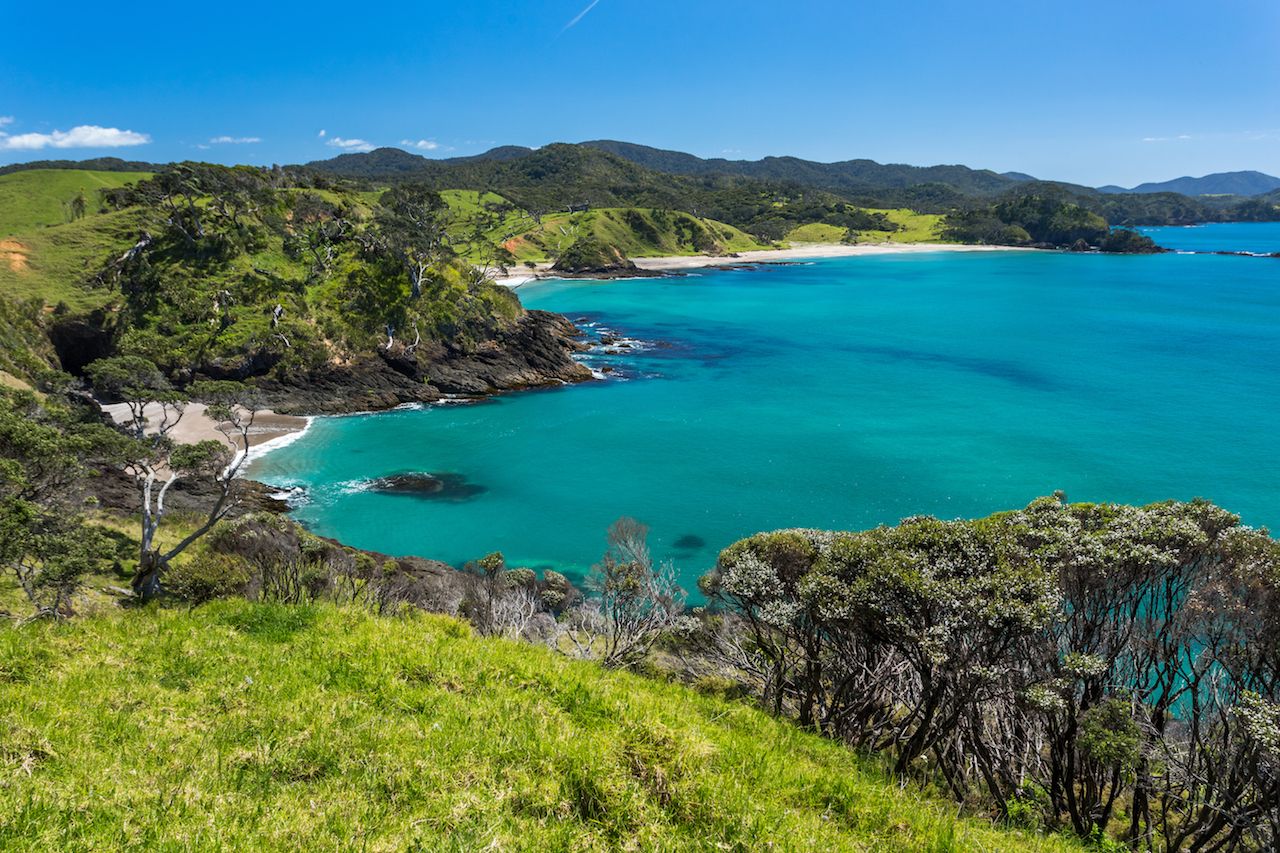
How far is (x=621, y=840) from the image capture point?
18.8 ft

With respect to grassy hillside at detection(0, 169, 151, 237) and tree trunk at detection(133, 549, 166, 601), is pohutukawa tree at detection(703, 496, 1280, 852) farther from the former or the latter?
grassy hillside at detection(0, 169, 151, 237)

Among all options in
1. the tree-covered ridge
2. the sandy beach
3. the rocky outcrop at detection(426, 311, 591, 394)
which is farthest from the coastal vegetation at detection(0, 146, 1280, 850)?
the rocky outcrop at detection(426, 311, 591, 394)

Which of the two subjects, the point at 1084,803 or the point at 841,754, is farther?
the point at 1084,803

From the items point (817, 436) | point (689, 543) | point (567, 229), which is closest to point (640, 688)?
point (689, 543)

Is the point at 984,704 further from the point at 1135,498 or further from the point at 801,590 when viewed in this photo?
the point at 1135,498

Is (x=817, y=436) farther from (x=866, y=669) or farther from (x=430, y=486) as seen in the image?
(x=866, y=669)

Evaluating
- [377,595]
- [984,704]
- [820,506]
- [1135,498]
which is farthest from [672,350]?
[984,704]

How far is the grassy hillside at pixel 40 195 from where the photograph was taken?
332 feet

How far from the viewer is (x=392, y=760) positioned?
6.55m

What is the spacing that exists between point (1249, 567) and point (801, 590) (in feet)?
24.2

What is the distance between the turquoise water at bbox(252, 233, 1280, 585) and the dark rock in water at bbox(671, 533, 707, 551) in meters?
0.12

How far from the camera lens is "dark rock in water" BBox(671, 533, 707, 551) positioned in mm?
33844

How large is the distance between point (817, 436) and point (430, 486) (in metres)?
29.1

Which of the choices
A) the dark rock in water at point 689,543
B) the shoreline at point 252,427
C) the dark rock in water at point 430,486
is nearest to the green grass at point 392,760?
the dark rock in water at point 689,543
